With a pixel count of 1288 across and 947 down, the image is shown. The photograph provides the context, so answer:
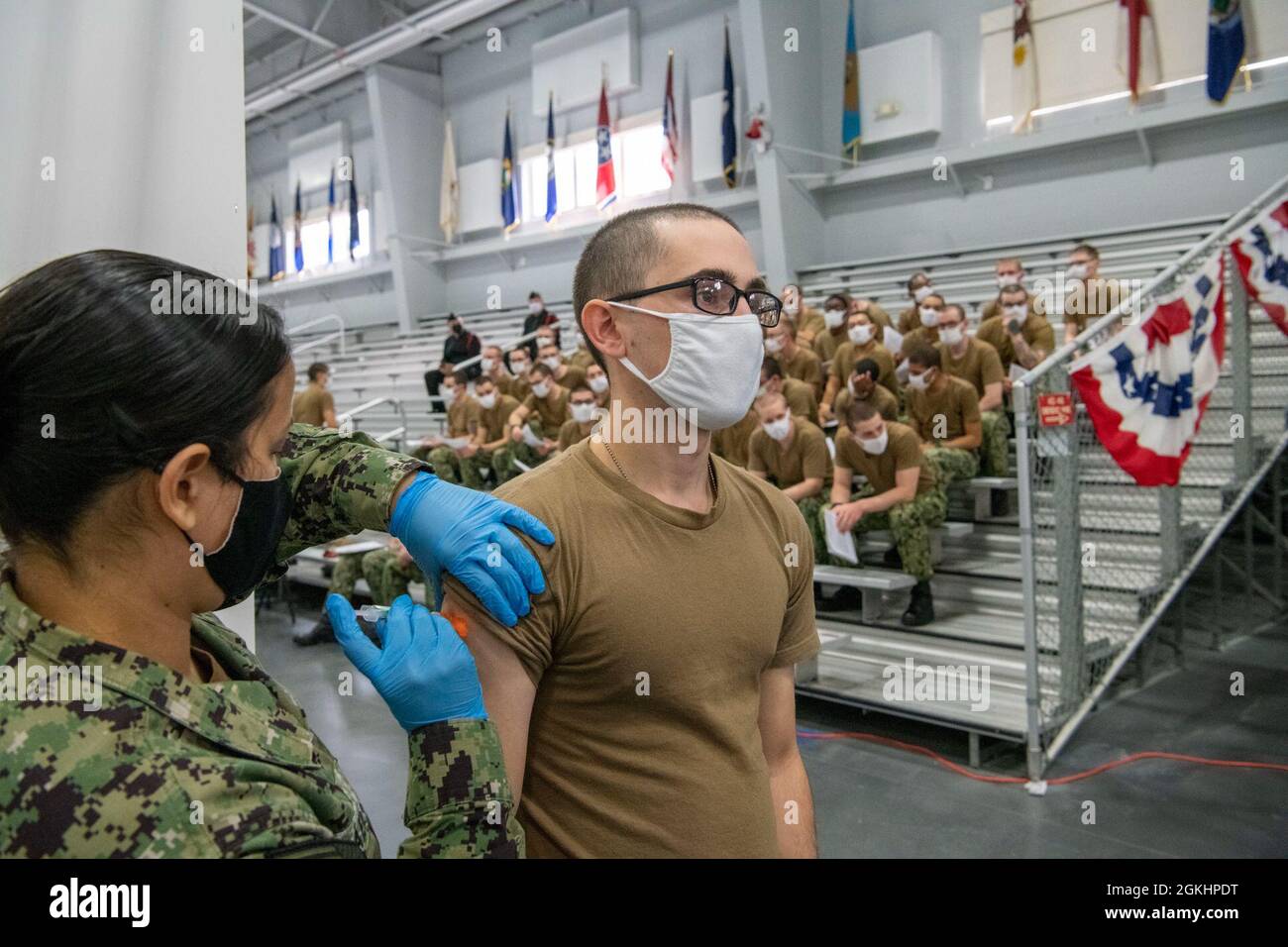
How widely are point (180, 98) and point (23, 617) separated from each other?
110 cm

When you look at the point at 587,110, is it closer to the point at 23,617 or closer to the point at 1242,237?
the point at 1242,237

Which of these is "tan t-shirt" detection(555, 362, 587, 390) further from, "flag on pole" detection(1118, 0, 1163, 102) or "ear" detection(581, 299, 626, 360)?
"ear" detection(581, 299, 626, 360)

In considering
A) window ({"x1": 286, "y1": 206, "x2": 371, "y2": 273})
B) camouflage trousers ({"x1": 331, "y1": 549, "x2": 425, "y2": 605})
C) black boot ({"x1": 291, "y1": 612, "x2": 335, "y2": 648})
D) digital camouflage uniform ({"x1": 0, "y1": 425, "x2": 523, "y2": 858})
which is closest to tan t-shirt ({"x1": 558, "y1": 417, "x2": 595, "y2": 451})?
camouflage trousers ({"x1": 331, "y1": 549, "x2": 425, "y2": 605})

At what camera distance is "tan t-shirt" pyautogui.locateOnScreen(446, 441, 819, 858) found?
125cm

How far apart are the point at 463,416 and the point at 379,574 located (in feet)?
9.54

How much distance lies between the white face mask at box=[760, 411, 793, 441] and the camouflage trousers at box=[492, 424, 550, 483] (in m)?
3.25

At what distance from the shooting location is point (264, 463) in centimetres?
95

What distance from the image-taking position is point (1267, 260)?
5.20 metres

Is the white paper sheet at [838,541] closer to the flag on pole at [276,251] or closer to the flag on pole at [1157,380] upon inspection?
the flag on pole at [1157,380]

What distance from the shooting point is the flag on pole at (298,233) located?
18.8 metres

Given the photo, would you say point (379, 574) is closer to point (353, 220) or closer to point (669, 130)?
point (669, 130)

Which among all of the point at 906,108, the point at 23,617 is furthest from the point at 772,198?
the point at 23,617

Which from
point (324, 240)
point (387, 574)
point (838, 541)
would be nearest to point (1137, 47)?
point (838, 541)

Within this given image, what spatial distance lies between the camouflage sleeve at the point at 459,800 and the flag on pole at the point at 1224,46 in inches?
405
